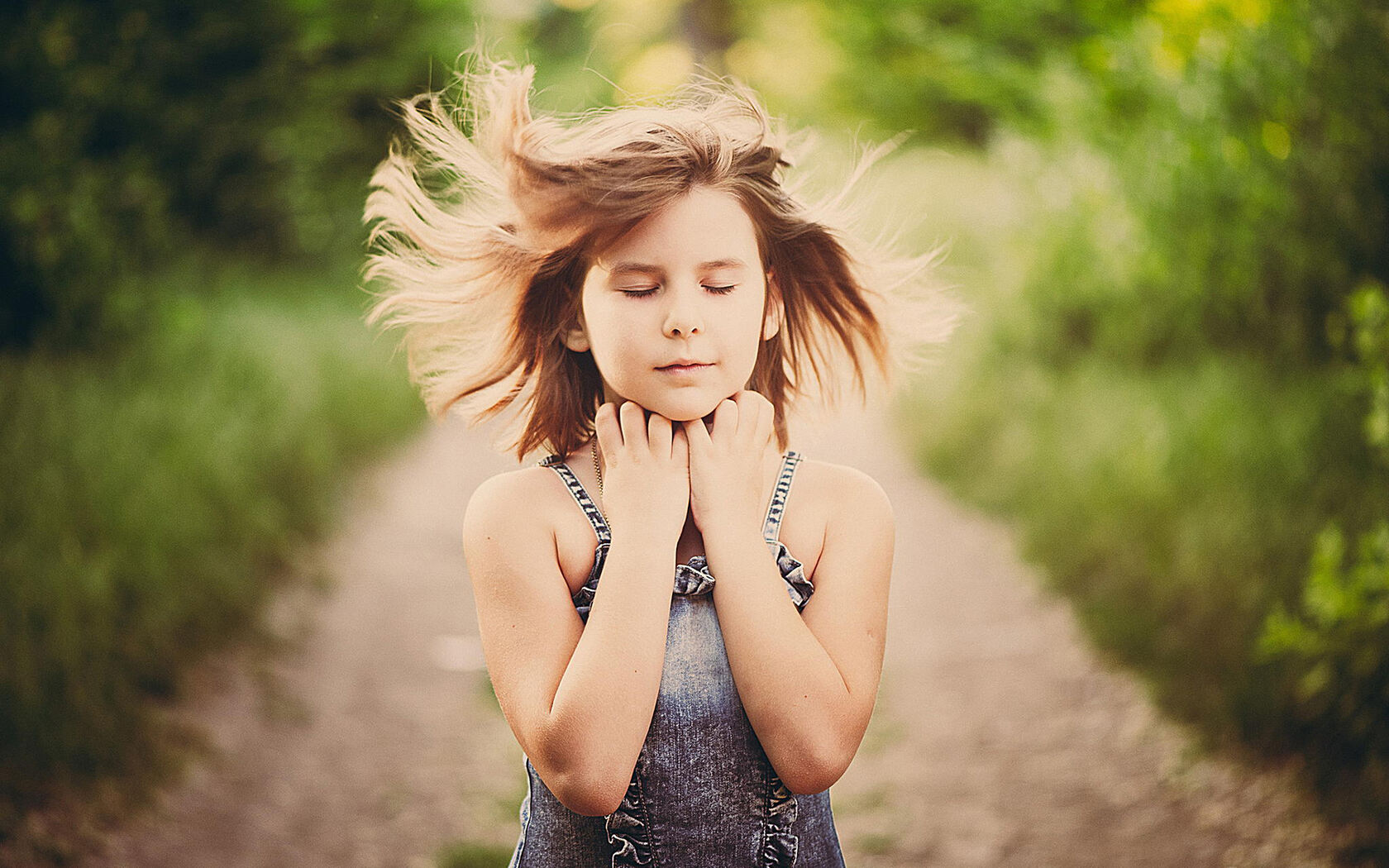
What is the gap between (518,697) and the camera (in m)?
1.50

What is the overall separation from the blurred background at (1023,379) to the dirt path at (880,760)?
214mm

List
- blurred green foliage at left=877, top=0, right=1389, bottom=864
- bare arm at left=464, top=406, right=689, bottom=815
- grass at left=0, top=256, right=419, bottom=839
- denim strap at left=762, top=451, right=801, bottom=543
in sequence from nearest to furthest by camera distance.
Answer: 1. bare arm at left=464, top=406, right=689, bottom=815
2. denim strap at left=762, top=451, right=801, bottom=543
3. grass at left=0, top=256, right=419, bottom=839
4. blurred green foliage at left=877, top=0, right=1389, bottom=864

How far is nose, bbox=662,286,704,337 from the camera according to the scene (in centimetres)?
152

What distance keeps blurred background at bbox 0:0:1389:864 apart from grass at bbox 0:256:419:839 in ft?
0.06

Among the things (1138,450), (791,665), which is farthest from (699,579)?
(1138,450)

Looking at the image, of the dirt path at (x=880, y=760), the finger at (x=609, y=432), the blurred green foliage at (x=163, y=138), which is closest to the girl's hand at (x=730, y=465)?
the finger at (x=609, y=432)

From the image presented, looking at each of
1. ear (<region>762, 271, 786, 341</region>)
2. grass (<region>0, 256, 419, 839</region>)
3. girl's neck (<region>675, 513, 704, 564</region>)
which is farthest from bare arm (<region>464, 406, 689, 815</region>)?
grass (<region>0, 256, 419, 839</region>)

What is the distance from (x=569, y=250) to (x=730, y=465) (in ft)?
1.42

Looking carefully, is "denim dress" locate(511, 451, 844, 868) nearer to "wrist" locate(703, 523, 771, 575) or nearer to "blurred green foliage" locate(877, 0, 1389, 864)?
"wrist" locate(703, 523, 771, 575)

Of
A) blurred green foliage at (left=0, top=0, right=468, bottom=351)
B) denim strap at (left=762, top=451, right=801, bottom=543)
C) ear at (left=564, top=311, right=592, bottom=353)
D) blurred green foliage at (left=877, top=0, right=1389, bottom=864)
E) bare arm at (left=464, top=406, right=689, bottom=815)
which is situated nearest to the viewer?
bare arm at (left=464, top=406, right=689, bottom=815)

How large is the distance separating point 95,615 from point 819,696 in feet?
11.1

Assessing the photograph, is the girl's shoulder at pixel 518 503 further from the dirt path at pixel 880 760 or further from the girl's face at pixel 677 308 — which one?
the dirt path at pixel 880 760

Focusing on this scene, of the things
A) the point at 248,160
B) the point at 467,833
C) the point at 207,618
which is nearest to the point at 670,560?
the point at 467,833

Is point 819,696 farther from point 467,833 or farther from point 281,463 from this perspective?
point 281,463
